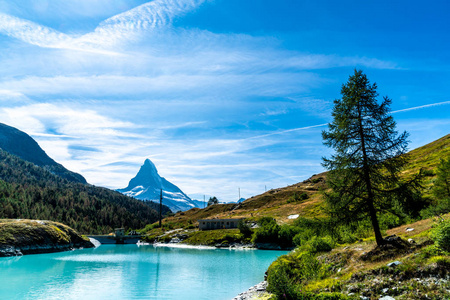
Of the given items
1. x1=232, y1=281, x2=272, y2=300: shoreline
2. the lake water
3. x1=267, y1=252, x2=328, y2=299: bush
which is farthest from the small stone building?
x1=232, y1=281, x2=272, y2=300: shoreline

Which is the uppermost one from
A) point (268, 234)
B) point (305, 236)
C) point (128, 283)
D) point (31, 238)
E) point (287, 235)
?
point (31, 238)

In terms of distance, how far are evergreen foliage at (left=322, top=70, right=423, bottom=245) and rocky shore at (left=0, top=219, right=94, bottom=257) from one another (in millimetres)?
84708

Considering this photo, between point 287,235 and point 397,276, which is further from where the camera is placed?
point 287,235

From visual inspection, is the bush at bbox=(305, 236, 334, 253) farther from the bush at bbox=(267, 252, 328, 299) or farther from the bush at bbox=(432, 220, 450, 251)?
the bush at bbox=(432, 220, 450, 251)

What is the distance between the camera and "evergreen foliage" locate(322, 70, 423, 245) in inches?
901

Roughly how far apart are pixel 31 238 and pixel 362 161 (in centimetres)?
9216

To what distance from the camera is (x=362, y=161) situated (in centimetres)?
2345

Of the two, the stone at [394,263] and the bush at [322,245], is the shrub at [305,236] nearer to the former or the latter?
the bush at [322,245]

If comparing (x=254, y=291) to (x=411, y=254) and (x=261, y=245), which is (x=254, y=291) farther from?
(x=261, y=245)

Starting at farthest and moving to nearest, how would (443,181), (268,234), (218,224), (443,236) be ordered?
(218,224), (268,234), (443,181), (443,236)

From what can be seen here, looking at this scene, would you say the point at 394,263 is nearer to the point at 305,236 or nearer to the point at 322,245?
the point at 322,245

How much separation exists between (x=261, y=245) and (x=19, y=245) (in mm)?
70807

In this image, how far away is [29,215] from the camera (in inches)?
5581

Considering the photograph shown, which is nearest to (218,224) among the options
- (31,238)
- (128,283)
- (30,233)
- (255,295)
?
(31,238)
